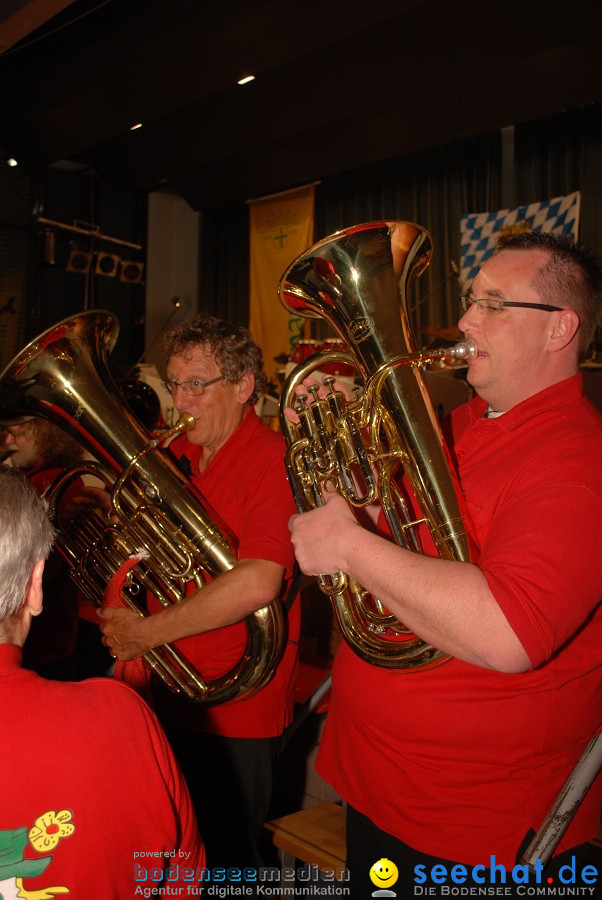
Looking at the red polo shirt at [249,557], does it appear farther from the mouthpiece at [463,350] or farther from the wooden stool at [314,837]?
the mouthpiece at [463,350]

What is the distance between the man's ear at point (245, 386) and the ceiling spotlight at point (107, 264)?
665 cm

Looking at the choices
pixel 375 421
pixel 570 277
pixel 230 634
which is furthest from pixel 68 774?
pixel 570 277

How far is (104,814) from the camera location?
3.74ft

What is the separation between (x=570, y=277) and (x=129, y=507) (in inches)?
53.3

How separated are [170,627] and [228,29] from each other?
4.42m

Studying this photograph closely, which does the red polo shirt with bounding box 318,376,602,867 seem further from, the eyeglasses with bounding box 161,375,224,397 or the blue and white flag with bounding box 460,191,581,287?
the blue and white flag with bounding box 460,191,581,287

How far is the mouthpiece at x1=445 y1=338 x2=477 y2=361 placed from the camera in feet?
4.99

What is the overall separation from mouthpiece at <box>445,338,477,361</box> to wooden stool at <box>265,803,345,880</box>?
157 centimetres

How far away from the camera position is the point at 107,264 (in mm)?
8547

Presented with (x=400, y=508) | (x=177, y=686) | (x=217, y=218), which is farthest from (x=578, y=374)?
(x=217, y=218)

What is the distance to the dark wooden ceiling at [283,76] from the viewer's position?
15.6 feet

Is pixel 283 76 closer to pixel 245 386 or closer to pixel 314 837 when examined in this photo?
pixel 245 386

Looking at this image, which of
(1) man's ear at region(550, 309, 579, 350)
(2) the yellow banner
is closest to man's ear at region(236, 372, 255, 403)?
(1) man's ear at region(550, 309, 579, 350)

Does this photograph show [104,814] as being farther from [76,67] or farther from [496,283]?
[76,67]
